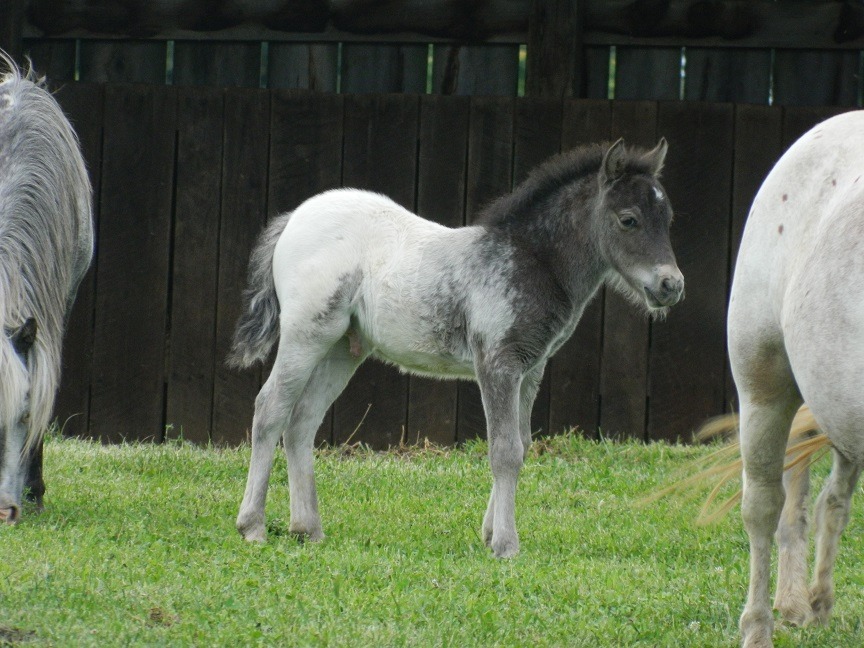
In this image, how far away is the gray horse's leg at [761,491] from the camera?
3.79 meters

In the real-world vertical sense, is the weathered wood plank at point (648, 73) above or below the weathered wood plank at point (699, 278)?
above

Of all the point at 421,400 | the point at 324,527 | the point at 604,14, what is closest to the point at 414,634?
the point at 324,527

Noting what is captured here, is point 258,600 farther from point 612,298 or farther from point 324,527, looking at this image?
point 612,298

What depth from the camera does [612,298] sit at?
8.34 meters

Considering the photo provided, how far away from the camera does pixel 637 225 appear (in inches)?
222

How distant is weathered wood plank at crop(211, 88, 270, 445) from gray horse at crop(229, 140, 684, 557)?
2329 mm

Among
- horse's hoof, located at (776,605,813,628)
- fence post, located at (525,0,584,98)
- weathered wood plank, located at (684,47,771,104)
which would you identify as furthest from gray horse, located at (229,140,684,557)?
weathered wood plank, located at (684,47,771,104)

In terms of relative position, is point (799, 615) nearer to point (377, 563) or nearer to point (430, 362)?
point (377, 563)

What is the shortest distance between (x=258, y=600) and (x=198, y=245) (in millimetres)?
4558

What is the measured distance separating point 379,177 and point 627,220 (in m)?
3.13

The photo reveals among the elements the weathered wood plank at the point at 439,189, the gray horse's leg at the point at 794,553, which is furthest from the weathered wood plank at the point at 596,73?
the gray horse's leg at the point at 794,553

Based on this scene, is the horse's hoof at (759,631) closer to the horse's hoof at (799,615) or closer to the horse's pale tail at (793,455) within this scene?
the horse's hoof at (799,615)

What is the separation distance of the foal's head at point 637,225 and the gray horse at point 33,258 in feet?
8.70

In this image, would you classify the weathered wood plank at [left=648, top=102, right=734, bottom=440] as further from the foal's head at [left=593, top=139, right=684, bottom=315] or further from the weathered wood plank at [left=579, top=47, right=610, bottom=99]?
the foal's head at [left=593, top=139, right=684, bottom=315]
